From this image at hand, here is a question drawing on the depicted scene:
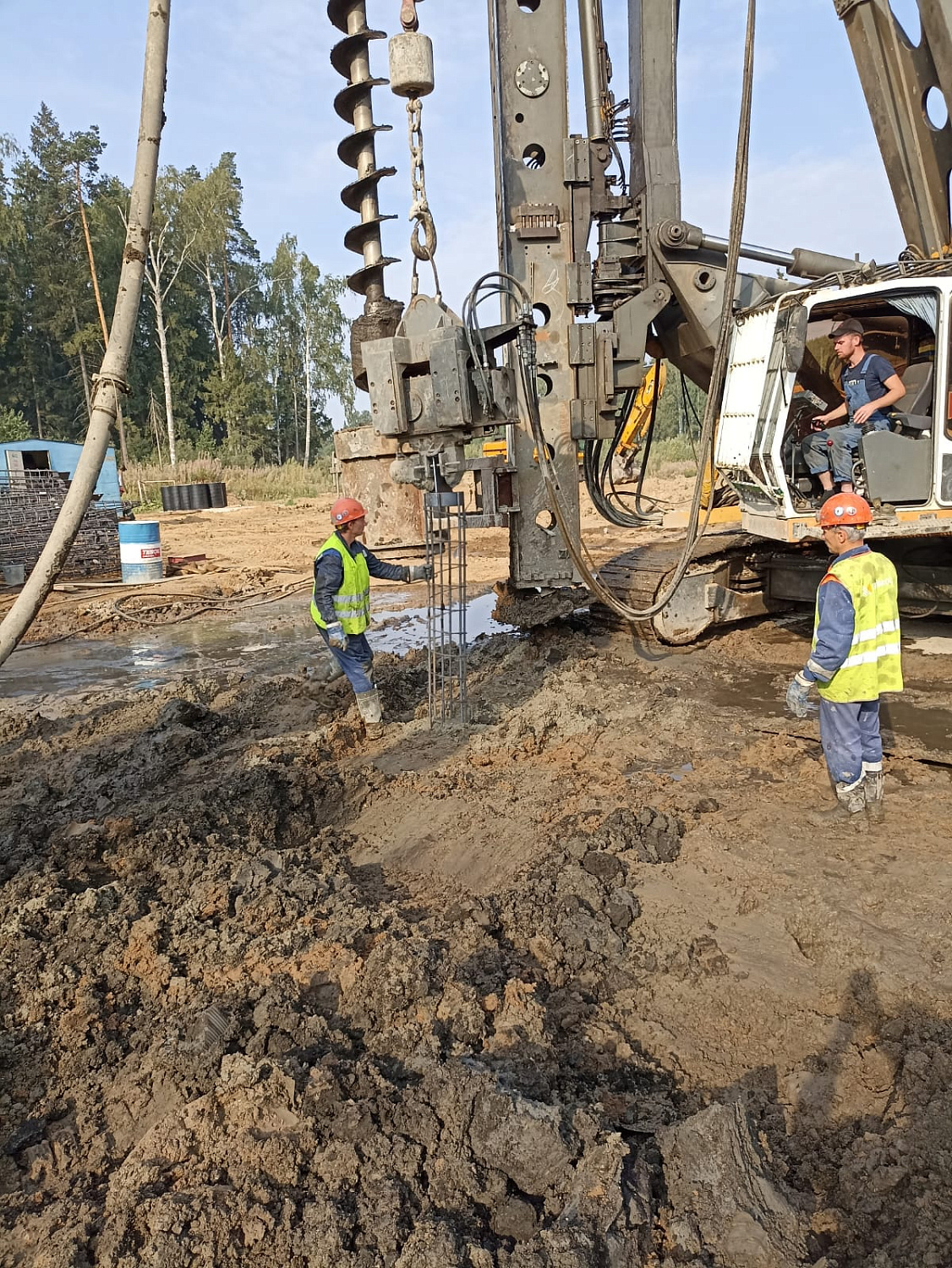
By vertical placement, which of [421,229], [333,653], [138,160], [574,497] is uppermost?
[421,229]

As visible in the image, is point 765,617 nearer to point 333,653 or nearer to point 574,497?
point 574,497

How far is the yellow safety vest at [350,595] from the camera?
625 cm

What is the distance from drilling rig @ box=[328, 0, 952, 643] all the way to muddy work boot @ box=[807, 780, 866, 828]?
1916mm

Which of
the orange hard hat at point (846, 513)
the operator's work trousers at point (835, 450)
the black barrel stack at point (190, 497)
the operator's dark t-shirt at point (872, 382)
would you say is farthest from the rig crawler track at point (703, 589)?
the black barrel stack at point (190, 497)

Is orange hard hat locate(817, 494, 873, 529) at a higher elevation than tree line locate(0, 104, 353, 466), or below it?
Result: below

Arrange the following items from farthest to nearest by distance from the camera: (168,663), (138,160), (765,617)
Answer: (168,663)
(765,617)
(138,160)

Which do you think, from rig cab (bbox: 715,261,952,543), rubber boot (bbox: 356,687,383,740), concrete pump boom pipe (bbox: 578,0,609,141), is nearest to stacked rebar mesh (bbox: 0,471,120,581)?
rubber boot (bbox: 356,687,383,740)

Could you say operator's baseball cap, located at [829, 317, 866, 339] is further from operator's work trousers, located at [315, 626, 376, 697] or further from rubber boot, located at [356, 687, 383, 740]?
rubber boot, located at [356, 687, 383, 740]

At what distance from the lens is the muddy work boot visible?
447 cm

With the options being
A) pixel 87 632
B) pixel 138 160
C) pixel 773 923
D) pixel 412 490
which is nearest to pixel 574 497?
pixel 412 490

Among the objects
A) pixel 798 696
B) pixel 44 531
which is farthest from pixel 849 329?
pixel 44 531

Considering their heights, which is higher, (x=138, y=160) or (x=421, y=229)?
(x=421, y=229)

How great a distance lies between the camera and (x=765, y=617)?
338 inches

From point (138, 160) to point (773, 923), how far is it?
12.2 feet
